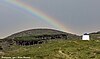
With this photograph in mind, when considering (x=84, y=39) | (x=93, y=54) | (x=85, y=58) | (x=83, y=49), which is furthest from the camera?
(x=84, y=39)

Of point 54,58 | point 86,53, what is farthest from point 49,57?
point 86,53

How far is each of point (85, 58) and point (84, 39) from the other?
140 ft

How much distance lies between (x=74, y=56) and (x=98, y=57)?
27.0ft

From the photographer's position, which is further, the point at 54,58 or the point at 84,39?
the point at 84,39

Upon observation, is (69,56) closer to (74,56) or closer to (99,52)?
(74,56)

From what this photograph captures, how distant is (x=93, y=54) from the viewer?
289 feet

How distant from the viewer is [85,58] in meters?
82.5

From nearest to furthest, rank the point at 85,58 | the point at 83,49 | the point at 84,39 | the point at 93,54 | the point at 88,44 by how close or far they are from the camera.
Answer: the point at 85,58 → the point at 93,54 → the point at 83,49 → the point at 88,44 → the point at 84,39

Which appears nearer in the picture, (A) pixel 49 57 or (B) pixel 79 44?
(A) pixel 49 57

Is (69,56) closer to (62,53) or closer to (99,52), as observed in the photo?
(62,53)

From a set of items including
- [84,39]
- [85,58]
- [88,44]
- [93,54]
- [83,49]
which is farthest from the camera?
[84,39]

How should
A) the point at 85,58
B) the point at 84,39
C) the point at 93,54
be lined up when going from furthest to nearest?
the point at 84,39, the point at 93,54, the point at 85,58

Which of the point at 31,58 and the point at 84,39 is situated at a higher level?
the point at 84,39

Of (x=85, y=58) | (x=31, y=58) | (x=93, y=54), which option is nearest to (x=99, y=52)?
(x=93, y=54)
